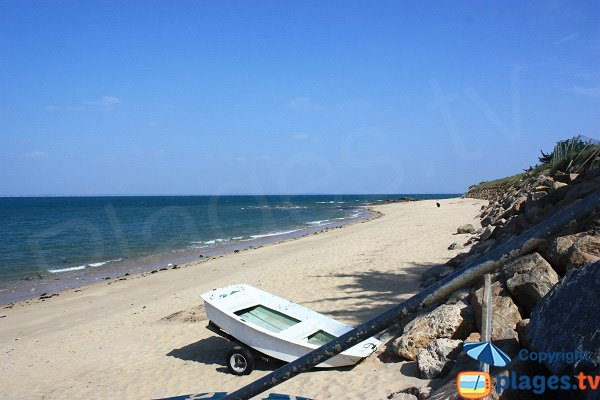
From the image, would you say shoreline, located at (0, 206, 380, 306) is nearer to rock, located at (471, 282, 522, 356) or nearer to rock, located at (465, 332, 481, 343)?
rock, located at (465, 332, 481, 343)

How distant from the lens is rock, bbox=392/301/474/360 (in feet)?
19.8

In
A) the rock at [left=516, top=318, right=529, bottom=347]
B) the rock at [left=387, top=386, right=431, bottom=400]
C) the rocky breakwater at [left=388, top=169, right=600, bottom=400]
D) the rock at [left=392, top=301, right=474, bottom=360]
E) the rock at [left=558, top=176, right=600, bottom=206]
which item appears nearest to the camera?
the rocky breakwater at [left=388, top=169, right=600, bottom=400]

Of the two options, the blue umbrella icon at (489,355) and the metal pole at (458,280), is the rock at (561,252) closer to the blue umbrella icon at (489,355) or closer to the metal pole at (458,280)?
the blue umbrella icon at (489,355)

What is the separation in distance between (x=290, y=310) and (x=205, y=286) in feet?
26.3

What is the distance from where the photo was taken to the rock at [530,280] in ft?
16.8

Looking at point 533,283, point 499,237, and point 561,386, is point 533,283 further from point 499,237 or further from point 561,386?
point 499,237

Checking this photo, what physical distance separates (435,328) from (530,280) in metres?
1.54

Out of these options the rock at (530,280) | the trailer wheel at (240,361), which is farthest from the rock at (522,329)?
the trailer wheel at (240,361)

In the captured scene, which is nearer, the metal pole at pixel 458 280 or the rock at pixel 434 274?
the metal pole at pixel 458 280

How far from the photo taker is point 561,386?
3.21 metres

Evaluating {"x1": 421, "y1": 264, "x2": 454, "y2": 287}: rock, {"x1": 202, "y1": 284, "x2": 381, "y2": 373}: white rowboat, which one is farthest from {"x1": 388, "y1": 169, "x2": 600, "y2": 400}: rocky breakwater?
{"x1": 421, "y1": 264, "x2": 454, "y2": 287}: rock

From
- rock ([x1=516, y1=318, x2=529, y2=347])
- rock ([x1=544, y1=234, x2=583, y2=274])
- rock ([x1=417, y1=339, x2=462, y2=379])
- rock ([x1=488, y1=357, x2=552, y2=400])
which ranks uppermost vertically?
rock ([x1=544, y1=234, x2=583, y2=274])

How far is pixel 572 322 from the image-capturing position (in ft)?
10.4

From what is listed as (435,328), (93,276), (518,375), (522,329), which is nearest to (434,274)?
(435,328)
